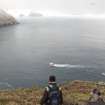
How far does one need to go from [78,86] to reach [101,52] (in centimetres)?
8811

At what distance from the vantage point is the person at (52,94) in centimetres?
2203

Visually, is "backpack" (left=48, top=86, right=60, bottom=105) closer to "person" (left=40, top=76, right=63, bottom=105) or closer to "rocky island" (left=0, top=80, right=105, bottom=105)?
"person" (left=40, top=76, right=63, bottom=105)

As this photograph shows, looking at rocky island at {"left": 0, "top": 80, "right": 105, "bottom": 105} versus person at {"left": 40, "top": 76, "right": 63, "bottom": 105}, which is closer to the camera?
person at {"left": 40, "top": 76, "right": 63, "bottom": 105}

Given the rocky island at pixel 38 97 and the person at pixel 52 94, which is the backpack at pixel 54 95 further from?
the rocky island at pixel 38 97

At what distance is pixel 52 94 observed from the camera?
872 inches

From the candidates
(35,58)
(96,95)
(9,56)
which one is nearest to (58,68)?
(35,58)

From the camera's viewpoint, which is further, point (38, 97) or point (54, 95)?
point (38, 97)

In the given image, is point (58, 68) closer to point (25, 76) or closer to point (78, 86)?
point (25, 76)

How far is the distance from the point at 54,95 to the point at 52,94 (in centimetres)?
19

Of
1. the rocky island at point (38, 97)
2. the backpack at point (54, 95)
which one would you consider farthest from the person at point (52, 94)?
the rocky island at point (38, 97)

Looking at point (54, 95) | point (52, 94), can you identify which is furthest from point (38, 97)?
point (52, 94)

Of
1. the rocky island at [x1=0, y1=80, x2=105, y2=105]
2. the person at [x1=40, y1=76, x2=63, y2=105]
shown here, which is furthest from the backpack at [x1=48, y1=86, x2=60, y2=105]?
the rocky island at [x1=0, y1=80, x2=105, y2=105]

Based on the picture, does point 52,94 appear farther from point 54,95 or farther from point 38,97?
point 38,97

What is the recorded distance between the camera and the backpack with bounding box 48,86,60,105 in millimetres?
22094
